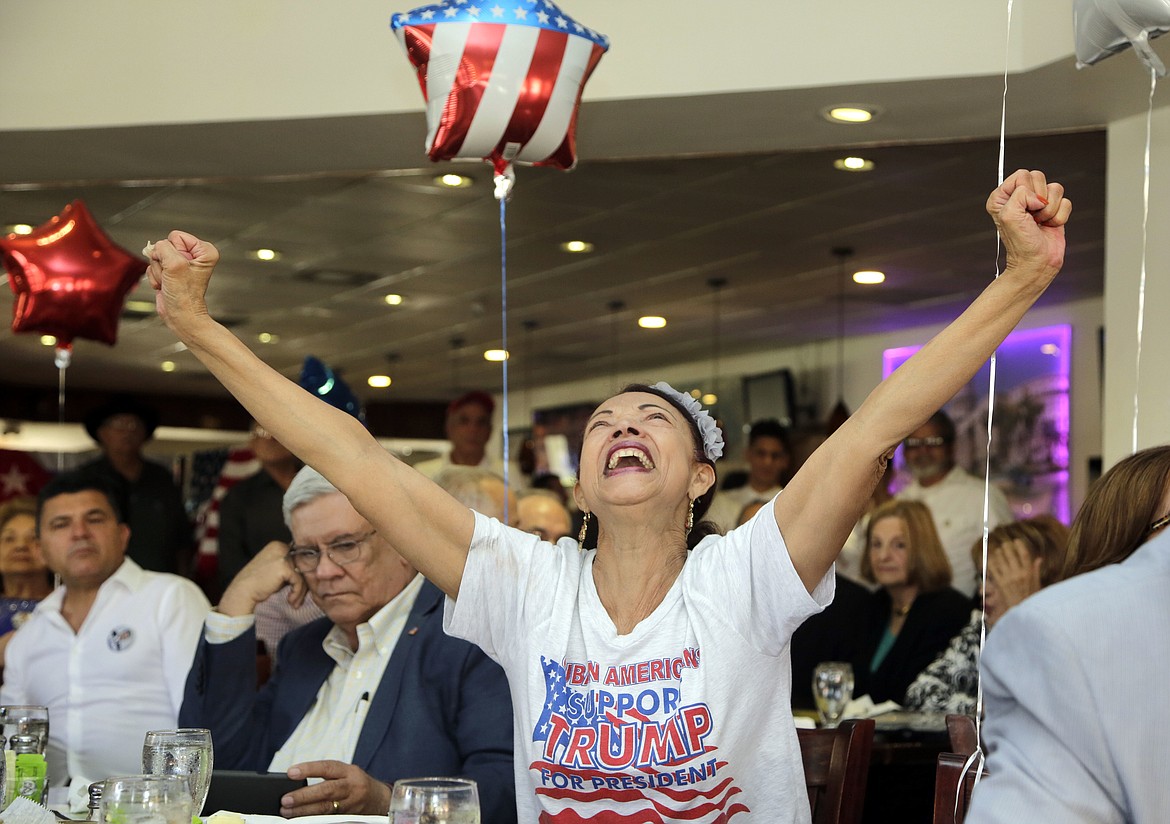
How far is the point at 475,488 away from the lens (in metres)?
3.89

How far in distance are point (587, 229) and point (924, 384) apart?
4.90 meters

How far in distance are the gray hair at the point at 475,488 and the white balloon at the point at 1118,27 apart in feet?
6.11

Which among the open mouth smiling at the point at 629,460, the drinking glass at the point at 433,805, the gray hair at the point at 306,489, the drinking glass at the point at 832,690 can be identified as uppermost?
the open mouth smiling at the point at 629,460

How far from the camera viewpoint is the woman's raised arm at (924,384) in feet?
5.16

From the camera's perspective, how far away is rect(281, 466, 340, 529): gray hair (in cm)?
259

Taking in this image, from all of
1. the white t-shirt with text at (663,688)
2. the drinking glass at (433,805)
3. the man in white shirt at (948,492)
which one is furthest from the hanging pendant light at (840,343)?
the drinking glass at (433,805)

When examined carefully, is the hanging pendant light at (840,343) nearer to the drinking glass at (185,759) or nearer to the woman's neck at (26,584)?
the woman's neck at (26,584)

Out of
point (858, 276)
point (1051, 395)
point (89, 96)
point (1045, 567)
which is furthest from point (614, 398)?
point (1051, 395)

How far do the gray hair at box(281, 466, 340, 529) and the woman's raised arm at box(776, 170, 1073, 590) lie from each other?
1.11 meters

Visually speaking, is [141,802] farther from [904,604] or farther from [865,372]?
[865,372]

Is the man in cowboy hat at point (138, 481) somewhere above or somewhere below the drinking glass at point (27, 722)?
above

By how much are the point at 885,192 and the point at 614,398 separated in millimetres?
3851

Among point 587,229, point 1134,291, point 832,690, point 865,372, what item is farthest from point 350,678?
point 865,372

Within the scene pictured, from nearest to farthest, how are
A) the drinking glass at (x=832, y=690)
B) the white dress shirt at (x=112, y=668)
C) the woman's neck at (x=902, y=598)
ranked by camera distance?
the white dress shirt at (x=112, y=668), the drinking glass at (x=832, y=690), the woman's neck at (x=902, y=598)
